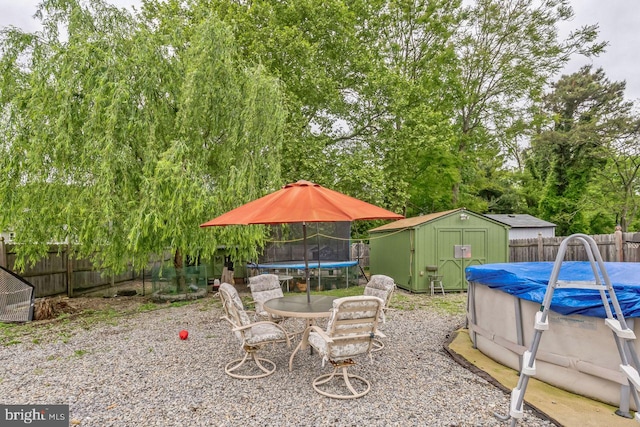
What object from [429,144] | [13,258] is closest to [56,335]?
[13,258]

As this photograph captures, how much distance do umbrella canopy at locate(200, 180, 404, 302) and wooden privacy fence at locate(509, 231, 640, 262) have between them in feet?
22.9

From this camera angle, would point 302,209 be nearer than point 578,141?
Yes

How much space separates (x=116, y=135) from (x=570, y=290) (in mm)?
6934

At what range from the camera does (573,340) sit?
3215mm

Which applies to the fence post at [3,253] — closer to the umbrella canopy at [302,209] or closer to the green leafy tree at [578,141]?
the umbrella canopy at [302,209]

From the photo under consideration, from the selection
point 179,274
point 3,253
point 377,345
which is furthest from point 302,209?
point 3,253

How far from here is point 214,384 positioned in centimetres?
350

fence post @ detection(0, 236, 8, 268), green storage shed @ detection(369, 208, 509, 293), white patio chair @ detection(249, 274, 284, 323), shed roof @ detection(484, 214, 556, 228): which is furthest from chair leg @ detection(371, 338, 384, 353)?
shed roof @ detection(484, 214, 556, 228)

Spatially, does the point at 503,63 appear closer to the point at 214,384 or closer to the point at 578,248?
the point at 578,248

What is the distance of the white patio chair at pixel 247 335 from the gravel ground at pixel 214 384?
0.49ft

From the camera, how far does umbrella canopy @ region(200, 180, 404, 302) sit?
350cm

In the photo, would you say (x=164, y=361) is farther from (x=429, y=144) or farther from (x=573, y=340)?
(x=429, y=144)

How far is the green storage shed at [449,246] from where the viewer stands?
358 inches

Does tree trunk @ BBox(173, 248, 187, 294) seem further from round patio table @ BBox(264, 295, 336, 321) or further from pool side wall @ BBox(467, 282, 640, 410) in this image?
pool side wall @ BBox(467, 282, 640, 410)
